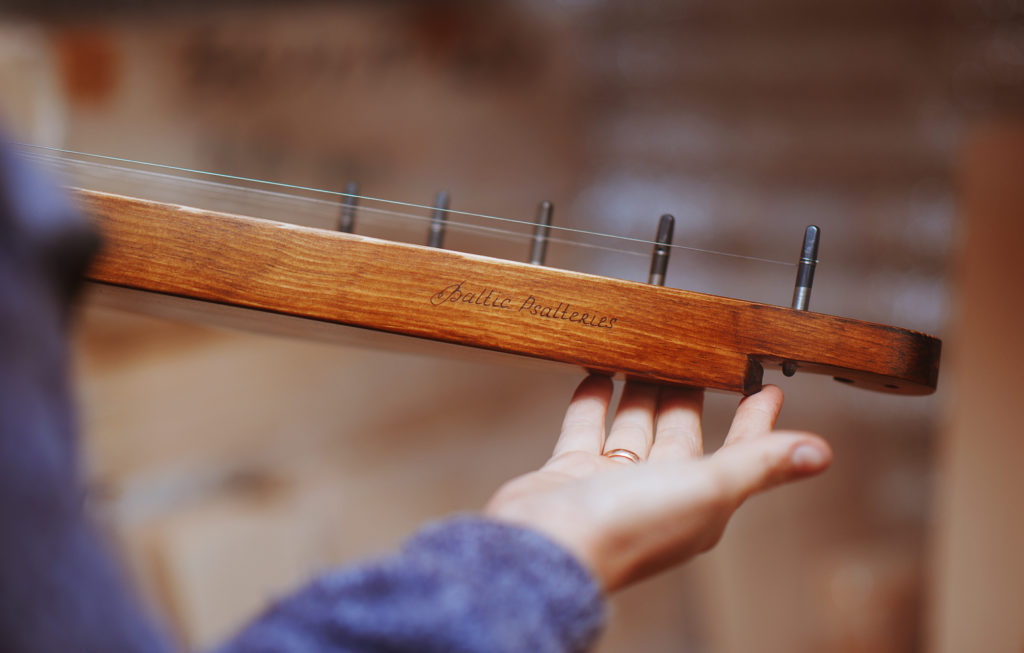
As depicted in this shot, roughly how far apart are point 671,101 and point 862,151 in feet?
1.27

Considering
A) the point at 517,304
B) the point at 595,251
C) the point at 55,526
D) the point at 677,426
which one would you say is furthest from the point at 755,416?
the point at 595,251

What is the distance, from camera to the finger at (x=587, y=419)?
0.49 metres

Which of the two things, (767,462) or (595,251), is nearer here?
(767,462)

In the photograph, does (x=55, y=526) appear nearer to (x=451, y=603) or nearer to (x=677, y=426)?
(x=451, y=603)

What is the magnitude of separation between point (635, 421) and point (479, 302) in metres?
0.14

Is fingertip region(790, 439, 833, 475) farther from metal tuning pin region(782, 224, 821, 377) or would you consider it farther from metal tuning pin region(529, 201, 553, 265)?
metal tuning pin region(529, 201, 553, 265)

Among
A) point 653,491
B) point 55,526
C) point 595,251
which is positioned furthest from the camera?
point 595,251

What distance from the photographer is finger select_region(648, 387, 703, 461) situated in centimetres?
46

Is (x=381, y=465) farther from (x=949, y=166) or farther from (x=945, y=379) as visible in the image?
(x=949, y=166)

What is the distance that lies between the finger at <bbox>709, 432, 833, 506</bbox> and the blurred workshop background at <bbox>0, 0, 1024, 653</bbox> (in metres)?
0.81

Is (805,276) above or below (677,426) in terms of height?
above

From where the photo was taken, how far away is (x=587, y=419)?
0.51 metres

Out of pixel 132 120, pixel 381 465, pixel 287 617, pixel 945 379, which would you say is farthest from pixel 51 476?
pixel 945 379

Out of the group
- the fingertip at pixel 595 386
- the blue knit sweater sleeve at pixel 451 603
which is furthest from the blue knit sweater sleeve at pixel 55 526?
the fingertip at pixel 595 386
